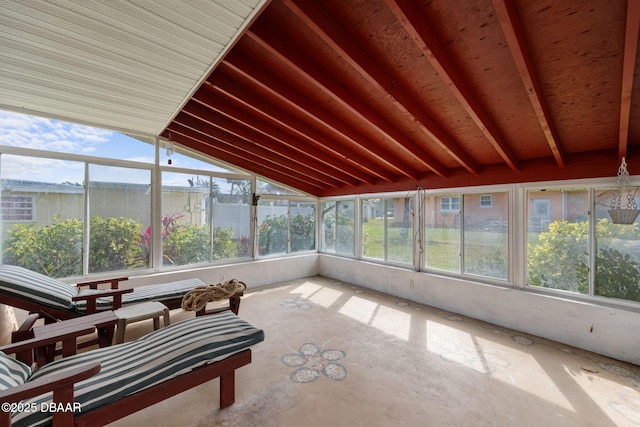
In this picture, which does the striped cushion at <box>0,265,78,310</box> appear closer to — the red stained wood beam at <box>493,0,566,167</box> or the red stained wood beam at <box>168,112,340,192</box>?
the red stained wood beam at <box>168,112,340,192</box>

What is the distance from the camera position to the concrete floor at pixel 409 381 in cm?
199

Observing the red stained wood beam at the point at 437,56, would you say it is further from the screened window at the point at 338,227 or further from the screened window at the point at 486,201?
the screened window at the point at 338,227

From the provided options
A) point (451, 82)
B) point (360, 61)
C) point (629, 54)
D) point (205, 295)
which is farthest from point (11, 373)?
point (629, 54)

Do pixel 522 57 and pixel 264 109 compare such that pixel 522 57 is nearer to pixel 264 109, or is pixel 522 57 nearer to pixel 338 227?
pixel 264 109

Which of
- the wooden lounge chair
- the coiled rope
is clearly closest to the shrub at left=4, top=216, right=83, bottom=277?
the wooden lounge chair

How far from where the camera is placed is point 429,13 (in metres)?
1.75

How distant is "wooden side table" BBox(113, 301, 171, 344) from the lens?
2631 millimetres

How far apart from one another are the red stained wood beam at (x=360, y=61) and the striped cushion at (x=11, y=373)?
286 centimetres

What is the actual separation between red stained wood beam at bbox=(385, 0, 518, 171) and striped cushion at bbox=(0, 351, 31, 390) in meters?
3.16

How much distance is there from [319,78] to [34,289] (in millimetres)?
3485

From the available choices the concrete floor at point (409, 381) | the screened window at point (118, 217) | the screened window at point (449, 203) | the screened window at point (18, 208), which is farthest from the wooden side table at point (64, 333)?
the screened window at point (449, 203)

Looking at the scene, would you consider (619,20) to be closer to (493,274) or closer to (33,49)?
(493,274)

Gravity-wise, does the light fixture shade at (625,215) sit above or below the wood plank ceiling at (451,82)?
below

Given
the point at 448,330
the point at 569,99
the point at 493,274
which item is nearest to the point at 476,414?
the point at 448,330
